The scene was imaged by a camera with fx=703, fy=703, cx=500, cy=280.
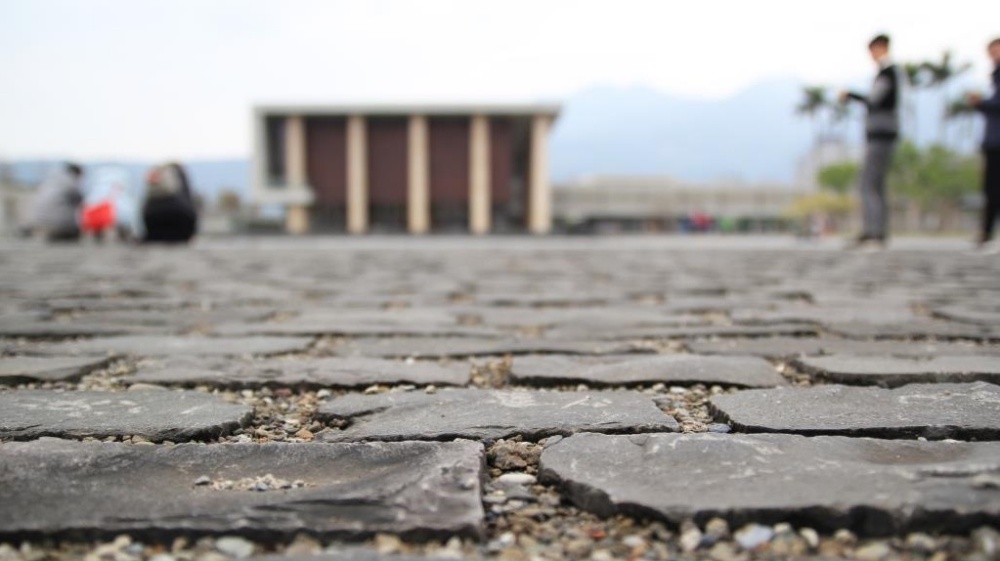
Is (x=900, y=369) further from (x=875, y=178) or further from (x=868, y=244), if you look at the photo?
(x=868, y=244)

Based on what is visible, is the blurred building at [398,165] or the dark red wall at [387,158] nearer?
the blurred building at [398,165]

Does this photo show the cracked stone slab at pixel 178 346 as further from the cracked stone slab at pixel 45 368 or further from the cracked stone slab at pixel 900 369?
the cracked stone slab at pixel 900 369

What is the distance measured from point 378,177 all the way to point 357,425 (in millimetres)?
40007

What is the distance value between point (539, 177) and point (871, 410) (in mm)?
39064

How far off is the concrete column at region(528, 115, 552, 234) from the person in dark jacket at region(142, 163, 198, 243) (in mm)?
28642

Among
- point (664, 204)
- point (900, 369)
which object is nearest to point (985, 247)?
point (900, 369)

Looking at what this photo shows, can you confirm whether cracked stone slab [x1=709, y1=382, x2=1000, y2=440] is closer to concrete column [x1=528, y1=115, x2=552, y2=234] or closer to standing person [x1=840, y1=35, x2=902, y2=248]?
standing person [x1=840, y1=35, x2=902, y2=248]

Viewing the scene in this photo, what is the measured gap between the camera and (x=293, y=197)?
3797cm

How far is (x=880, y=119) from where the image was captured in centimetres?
731

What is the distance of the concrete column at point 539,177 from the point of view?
38969 millimetres

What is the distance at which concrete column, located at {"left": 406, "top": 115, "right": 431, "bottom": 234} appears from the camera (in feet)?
128

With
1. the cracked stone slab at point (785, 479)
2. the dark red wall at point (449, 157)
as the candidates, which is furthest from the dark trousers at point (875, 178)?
the dark red wall at point (449, 157)

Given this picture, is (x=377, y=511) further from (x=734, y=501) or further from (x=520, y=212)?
(x=520, y=212)

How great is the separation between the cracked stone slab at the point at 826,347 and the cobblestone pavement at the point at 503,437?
2 centimetres
